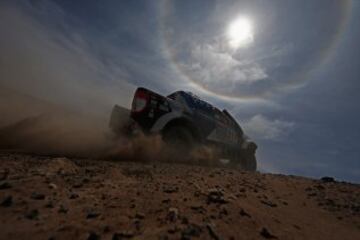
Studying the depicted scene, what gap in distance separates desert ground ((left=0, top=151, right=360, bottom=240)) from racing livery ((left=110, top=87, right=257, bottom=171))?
254 centimetres

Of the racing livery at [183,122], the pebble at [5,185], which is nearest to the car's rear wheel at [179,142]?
the racing livery at [183,122]

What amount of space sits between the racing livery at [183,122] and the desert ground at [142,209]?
8.34 ft

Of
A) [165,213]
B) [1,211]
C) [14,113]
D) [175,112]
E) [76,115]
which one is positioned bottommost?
[1,211]

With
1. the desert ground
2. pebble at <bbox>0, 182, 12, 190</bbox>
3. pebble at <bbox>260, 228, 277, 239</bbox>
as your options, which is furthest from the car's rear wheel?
pebble at <bbox>260, 228, 277, 239</bbox>

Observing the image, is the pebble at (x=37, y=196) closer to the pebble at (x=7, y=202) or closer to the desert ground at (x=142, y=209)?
the desert ground at (x=142, y=209)

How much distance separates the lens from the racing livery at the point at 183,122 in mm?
6293

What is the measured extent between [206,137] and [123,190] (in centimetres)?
556

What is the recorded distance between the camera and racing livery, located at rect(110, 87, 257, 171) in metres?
6.29

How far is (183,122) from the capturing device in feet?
23.4

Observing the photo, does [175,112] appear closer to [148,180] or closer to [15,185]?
[148,180]

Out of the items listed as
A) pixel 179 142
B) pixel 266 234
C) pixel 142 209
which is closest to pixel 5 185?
pixel 142 209

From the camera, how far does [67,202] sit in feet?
7.34

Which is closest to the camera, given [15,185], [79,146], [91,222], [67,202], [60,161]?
[91,222]

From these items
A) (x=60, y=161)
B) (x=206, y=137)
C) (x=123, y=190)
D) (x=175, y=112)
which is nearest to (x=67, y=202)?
(x=123, y=190)
